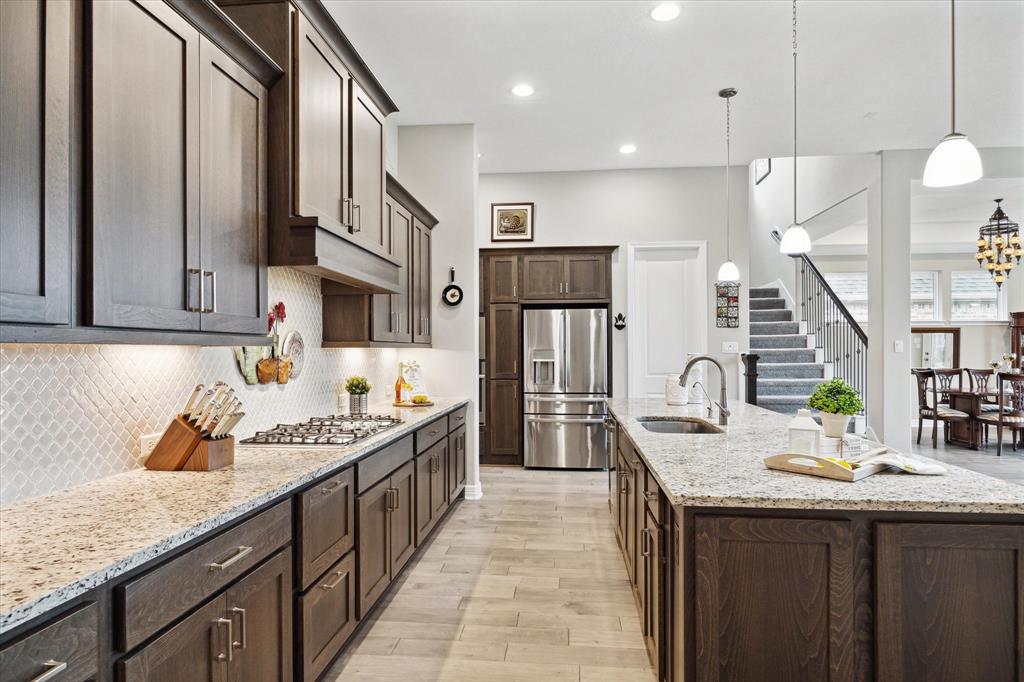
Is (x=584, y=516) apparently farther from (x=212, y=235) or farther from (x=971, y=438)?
(x=971, y=438)

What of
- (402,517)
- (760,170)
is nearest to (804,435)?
(402,517)

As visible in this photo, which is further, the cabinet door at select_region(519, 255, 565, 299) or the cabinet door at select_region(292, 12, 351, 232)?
the cabinet door at select_region(519, 255, 565, 299)

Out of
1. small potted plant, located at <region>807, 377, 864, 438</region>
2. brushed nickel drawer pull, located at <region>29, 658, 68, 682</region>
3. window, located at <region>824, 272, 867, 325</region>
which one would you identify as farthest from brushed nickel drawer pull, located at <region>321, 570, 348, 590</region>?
window, located at <region>824, 272, 867, 325</region>

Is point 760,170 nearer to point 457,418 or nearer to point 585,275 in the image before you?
point 585,275

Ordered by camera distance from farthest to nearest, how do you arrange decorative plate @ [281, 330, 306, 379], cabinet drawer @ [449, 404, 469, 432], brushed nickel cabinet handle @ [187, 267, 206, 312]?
cabinet drawer @ [449, 404, 469, 432] < decorative plate @ [281, 330, 306, 379] < brushed nickel cabinet handle @ [187, 267, 206, 312]

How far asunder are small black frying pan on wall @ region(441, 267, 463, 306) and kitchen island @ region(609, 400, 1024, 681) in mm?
3308

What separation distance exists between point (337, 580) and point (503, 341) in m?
3.98

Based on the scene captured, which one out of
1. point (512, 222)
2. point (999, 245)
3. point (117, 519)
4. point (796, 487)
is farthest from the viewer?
point (999, 245)

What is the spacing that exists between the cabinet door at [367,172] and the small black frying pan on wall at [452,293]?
156 centimetres

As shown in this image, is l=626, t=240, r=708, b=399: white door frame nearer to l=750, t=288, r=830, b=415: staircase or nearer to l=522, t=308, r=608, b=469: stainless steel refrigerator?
l=522, t=308, r=608, b=469: stainless steel refrigerator

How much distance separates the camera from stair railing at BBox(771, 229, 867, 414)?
22.2ft

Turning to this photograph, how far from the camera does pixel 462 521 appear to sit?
13.4 feet

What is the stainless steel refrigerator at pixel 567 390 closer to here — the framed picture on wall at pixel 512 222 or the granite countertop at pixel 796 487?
the framed picture on wall at pixel 512 222

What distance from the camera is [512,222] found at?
604cm
